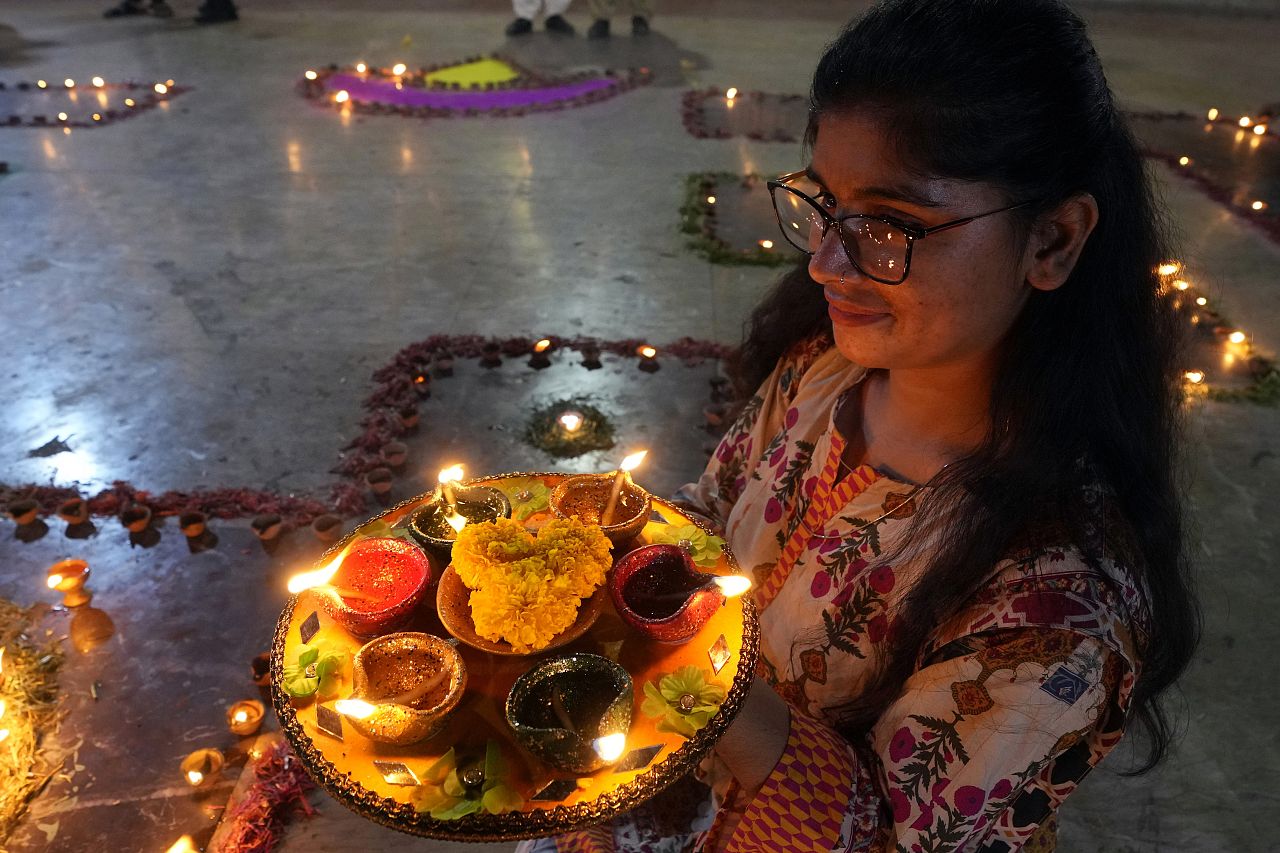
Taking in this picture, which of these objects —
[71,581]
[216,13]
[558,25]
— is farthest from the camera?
[216,13]

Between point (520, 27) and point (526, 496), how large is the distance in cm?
1210

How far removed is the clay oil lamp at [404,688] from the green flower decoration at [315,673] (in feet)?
0.19

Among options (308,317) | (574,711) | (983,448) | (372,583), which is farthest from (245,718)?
(308,317)

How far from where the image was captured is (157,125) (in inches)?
340

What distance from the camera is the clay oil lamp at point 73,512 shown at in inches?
148

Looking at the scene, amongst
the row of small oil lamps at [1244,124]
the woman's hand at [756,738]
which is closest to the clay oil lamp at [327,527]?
the woman's hand at [756,738]

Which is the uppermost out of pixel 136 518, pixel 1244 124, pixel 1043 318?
pixel 1043 318

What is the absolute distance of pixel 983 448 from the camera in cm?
165

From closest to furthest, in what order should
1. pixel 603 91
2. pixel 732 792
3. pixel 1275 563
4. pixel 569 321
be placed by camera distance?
pixel 732 792, pixel 1275 563, pixel 569 321, pixel 603 91

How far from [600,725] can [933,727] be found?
633mm

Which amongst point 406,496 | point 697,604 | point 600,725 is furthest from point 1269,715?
point 406,496

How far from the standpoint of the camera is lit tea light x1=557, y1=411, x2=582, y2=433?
4.32m

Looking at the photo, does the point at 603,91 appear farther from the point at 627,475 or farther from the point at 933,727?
the point at 933,727

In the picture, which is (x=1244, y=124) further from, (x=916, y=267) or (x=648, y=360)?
(x=916, y=267)
